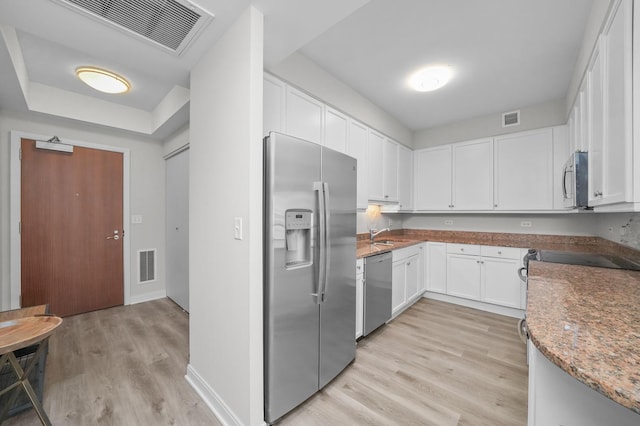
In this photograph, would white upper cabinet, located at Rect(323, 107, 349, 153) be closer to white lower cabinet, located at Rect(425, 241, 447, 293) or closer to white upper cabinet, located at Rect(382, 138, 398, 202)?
white upper cabinet, located at Rect(382, 138, 398, 202)

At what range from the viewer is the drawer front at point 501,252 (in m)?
3.19

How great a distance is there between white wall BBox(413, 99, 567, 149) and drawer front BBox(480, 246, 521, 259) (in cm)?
165

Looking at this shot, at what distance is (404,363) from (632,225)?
6.98 ft

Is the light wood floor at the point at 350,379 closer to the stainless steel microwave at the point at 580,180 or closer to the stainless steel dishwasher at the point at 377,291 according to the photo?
the stainless steel dishwasher at the point at 377,291

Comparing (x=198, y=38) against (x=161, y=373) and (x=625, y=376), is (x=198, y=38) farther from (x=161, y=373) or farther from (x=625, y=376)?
(x=161, y=373)

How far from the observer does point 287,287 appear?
5.19 feet

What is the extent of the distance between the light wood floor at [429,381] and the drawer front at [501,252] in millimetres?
845

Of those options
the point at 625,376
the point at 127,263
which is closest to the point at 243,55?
the point at 625,376

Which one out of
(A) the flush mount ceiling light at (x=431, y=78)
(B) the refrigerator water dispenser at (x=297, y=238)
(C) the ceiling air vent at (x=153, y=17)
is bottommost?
(B) the refrigerator water dispenser at (x=297, y=238)

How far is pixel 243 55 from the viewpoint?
1.52 m

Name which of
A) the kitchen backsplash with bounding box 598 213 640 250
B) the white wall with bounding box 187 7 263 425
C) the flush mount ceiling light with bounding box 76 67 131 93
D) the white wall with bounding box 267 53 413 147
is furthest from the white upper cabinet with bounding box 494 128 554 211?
the flush mount ceiling light with bounding box 76 67 131 93

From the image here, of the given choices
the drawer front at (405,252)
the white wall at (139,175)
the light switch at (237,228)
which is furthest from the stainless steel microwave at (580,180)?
the white wall at (139,175)

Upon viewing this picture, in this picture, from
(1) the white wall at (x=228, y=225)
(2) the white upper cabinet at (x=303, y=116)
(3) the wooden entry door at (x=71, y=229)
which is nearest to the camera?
(1) the white wall at (x=228, y=225)

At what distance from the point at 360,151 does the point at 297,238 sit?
1.73m
